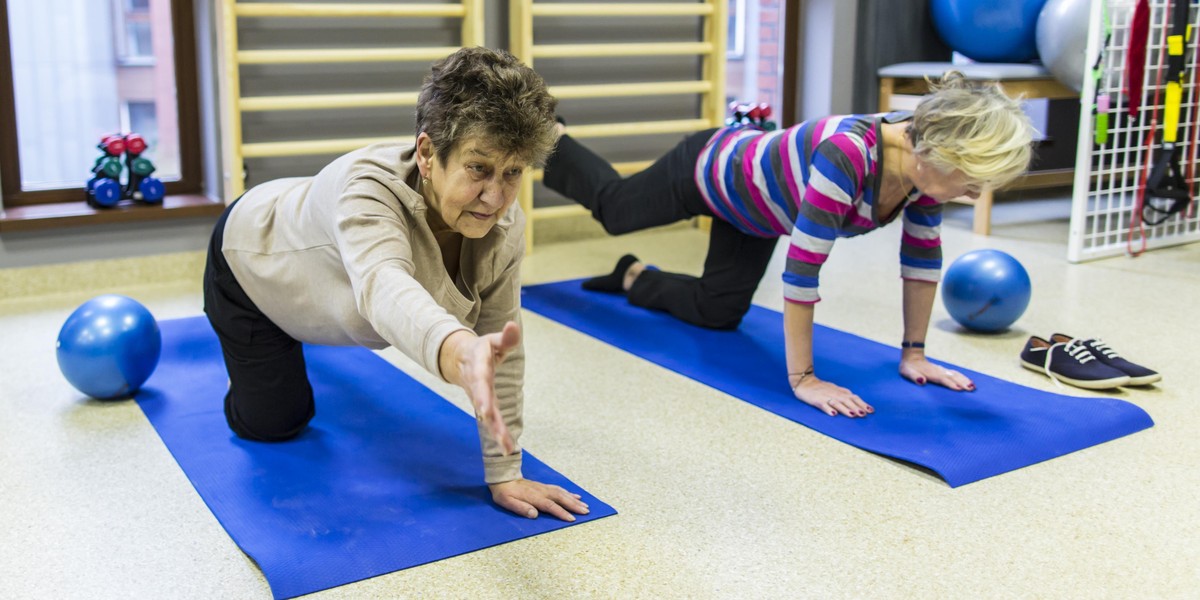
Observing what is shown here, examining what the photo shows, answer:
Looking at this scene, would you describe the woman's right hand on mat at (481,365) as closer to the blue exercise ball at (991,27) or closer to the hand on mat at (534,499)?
the hand on mat at (534,499)

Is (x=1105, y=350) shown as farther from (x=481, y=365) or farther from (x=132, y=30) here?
(x=132, y=30)

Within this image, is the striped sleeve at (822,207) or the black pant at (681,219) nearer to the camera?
the striped sleeve at (822,207)

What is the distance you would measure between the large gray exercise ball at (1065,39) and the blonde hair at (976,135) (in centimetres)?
236

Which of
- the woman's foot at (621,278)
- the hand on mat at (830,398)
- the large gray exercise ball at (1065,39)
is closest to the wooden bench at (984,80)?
the large gray exercise ball at (1065,39)

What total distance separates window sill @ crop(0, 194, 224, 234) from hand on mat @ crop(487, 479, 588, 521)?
8.00 feet

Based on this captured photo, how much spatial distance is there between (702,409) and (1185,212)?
3.05m

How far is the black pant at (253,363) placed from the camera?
7.26ft

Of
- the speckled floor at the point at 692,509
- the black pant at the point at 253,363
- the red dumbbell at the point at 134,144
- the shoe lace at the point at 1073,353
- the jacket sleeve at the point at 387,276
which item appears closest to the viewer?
the jacket sleeve at the point at 387,276

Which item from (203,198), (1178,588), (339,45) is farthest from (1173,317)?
(203,198)

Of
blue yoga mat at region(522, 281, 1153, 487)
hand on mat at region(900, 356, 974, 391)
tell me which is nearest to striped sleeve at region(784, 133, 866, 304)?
blue yoga mat at region(522, 281, 1153, 487)

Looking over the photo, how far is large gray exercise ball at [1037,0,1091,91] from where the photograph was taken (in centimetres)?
443

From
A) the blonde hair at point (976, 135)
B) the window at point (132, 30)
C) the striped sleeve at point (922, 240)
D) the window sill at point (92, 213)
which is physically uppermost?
the window at point (132, 30)

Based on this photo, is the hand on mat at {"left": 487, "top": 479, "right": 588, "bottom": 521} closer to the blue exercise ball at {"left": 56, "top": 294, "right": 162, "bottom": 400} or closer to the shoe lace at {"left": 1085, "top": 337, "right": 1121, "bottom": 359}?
the blue exercise ball at {"left": 56, "top": 294, "right": 162, "bottom": 400}

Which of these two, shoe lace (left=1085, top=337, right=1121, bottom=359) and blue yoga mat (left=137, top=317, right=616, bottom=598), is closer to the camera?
blue yoga mat (left=137, top=317, right=616, bottom=598)
